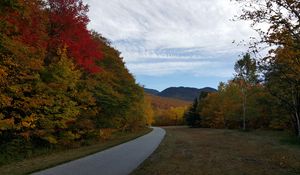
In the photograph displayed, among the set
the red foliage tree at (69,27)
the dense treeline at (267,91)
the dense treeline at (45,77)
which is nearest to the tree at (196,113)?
the dense treeline at (267,91)

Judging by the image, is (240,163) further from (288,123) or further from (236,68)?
(236,68)

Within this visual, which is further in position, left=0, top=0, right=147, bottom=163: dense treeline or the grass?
left=0, top=0, right=147, bottom=163: dense treeline

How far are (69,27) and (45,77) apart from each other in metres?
4.95

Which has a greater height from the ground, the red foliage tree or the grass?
the red foliage tree

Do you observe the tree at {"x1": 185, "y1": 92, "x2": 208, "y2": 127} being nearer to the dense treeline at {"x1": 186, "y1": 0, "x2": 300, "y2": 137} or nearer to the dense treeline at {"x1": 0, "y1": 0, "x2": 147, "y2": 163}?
the dense treeline at {"x1": 186, "y1": 0, "x2": 300, "y2": 137}

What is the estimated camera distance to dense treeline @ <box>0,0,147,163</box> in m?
19.1

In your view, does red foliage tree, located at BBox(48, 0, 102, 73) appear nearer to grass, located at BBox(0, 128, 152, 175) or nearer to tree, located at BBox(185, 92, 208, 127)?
grass, located at BBox(0, 128, 152, 175)

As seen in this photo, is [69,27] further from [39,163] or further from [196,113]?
[196,113]

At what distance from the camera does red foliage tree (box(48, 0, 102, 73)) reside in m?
28.2

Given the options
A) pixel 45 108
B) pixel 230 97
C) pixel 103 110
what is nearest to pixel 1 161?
pixel 45 108

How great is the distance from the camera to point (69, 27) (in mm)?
28750

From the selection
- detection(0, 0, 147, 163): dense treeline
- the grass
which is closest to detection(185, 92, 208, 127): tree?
detection(0, 0, 147, 163): dense treeline

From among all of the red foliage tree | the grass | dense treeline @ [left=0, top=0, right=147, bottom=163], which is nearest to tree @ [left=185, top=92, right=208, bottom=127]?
dense treeline @ [left=0, top=0, right=147, bottom=163]

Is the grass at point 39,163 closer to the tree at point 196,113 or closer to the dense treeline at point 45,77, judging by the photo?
the dense treeline at point 45,77
